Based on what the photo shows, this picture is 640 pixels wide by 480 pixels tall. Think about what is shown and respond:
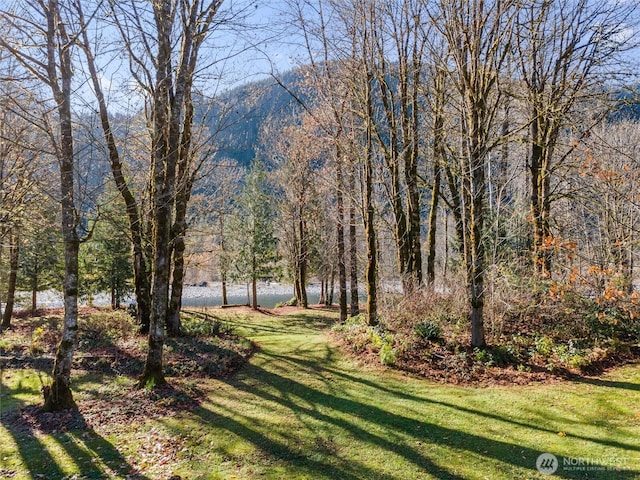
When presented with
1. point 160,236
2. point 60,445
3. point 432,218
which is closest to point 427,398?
point 60,445

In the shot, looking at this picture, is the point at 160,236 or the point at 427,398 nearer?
the point at 427,398

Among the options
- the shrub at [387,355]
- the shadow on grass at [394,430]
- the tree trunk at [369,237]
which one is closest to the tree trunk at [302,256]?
the tree trunk at [369,237]

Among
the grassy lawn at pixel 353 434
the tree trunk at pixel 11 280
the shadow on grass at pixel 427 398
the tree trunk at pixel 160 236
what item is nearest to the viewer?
the grassy lawn at pixel 353 434

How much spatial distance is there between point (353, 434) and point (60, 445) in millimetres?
3694

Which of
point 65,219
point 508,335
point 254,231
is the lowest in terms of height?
point 508,335

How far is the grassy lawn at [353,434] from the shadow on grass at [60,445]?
0.02m

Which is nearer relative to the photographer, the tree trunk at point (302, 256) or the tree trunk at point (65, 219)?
the tree trunk at point (65, 219)

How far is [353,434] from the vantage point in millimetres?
5137

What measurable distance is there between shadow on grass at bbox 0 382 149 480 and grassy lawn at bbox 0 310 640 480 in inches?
0.8

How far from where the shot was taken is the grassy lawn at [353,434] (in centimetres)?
428

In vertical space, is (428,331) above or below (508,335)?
above

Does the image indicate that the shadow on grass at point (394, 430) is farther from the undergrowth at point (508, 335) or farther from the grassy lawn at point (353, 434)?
the undergrowth at point (508, 335)

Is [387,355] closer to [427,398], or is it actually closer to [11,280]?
[427,398]

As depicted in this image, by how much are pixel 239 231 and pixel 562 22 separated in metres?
20.4
